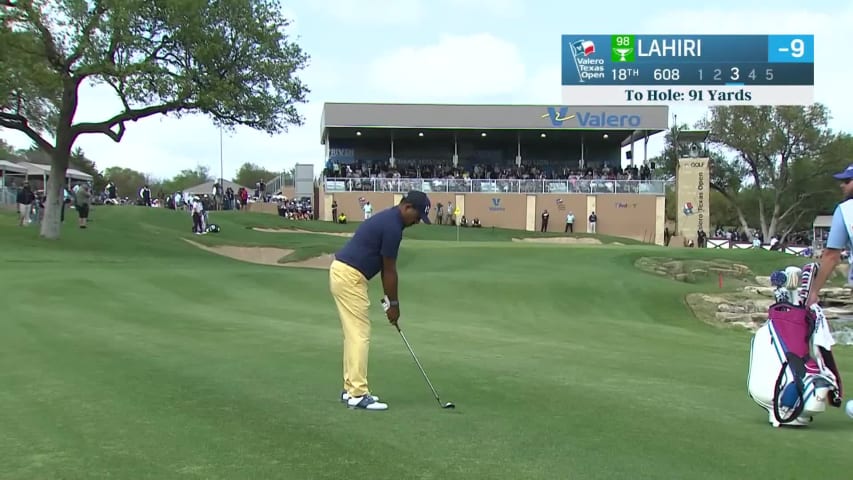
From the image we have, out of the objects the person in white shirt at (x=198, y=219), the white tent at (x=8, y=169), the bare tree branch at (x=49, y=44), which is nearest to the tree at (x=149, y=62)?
the bare tree branch at (x=49, y=44)

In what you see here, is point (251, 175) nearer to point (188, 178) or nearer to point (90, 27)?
point (188, 178)

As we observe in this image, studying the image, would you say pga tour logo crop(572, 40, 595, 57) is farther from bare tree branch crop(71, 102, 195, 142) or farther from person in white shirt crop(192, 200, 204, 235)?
bare tree branch crop(71, 102, 195, 142)

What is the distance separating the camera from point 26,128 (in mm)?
26984

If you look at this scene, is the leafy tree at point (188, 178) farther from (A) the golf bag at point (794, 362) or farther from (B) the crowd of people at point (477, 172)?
(A) the golf bag at point (794, 362)

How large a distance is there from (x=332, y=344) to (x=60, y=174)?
67.5ft

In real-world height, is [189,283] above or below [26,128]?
below

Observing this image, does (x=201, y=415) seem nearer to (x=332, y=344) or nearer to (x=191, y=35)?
(x=332, y=344)

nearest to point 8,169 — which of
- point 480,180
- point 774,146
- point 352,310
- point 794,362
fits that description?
point 480,180

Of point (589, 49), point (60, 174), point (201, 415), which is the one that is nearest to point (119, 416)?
point (201, 415)

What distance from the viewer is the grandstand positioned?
50688 mm

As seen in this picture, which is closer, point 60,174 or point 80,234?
point 60,174

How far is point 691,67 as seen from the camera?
159 ft

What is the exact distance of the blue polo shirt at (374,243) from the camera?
690 centimetres

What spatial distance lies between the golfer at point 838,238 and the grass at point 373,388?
1.26 m
